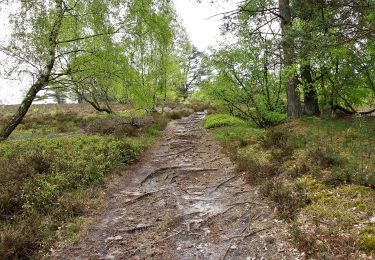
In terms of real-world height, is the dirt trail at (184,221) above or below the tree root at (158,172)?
below

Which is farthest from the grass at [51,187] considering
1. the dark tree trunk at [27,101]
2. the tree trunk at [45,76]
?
the tree trunk at [45,76]

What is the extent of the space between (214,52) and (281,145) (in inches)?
249

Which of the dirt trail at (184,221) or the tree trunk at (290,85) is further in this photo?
the tree trunk at (290,85)

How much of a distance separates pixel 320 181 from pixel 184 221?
9.62 ft

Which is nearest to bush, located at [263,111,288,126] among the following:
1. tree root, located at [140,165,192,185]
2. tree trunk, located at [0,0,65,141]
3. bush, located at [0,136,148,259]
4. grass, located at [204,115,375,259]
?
grass, located at [204,115,375,259]

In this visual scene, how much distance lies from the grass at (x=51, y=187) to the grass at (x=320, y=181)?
381 centimetres

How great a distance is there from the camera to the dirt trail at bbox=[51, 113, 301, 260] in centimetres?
516

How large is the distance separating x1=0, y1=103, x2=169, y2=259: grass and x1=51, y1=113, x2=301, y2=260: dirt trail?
1.48ft

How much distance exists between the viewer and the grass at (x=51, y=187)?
543cm

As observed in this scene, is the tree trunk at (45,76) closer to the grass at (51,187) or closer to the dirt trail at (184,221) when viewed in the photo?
the grass at (51,187)

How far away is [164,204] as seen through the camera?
725 centimetres

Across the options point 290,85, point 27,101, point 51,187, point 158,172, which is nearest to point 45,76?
point 27,101

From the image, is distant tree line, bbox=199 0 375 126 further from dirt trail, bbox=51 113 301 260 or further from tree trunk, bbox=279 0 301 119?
dirt trail, bbox=51 113 301 260

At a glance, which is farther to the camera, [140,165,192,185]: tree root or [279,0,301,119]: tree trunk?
[279,0,301,119]: tree trunk
